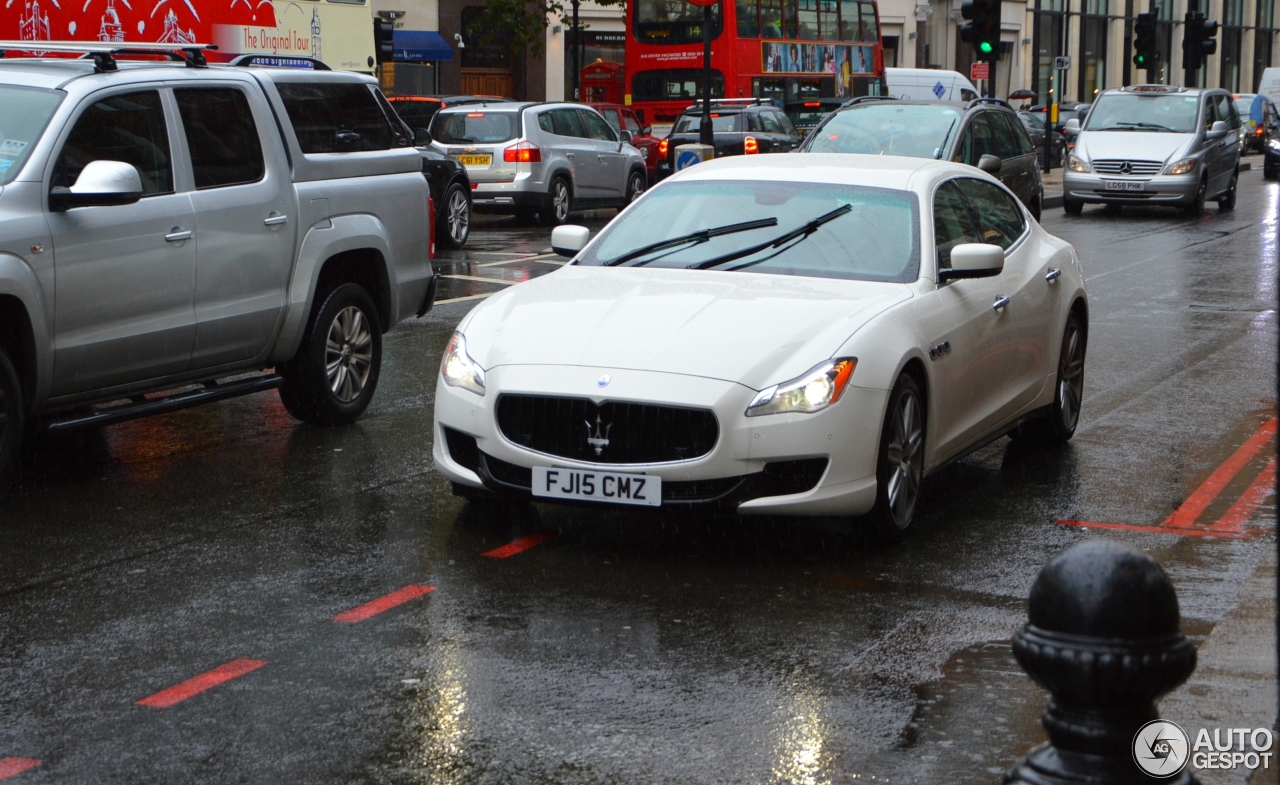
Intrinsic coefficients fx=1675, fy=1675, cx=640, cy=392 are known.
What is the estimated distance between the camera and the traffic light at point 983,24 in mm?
24188

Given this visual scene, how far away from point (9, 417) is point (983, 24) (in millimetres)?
19752

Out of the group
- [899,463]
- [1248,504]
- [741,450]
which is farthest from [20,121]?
[1248,504]

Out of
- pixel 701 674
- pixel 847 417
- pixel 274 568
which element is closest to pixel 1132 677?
pixel 701 674

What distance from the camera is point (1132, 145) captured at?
84.1 feet

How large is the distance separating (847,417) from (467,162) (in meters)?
17.6

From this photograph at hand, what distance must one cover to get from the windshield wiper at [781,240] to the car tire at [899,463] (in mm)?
1057

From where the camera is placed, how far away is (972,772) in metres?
4.19

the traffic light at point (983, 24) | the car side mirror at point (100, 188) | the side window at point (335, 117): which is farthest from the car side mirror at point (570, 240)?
the traffic light at point (983, 24)

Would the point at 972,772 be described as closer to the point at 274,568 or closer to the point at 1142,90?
the point at 274,568

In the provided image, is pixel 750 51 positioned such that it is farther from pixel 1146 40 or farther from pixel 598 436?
pixel 598 436

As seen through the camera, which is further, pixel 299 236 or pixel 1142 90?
pixel 1142 90

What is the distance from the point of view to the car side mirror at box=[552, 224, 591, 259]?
786cm

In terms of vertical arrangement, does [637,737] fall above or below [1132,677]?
below

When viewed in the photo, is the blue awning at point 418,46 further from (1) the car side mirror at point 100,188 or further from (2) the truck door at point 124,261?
(1) the car side mirror at point 100,188
